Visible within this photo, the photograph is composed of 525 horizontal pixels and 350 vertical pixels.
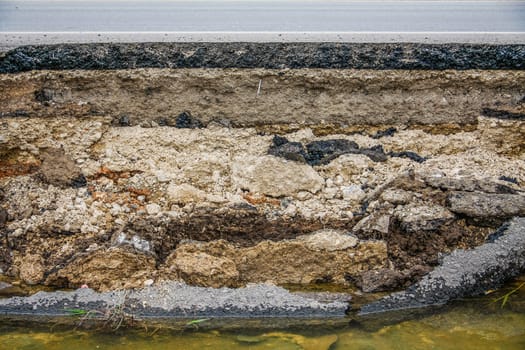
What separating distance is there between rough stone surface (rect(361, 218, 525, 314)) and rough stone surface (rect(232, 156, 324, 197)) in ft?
2.64

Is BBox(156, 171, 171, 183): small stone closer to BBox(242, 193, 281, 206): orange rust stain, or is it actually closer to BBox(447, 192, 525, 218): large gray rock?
BBox(242, 193, 281, 206): orange rust stain

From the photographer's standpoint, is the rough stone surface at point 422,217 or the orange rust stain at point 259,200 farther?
the orange rust stain at point 259,200

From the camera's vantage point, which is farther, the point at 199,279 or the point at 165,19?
the point at 165,19

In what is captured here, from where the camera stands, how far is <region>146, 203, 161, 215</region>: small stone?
2.96 meters

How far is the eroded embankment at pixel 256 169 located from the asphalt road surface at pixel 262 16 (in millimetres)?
515

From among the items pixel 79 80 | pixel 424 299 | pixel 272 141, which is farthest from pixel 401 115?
pixel 79 80

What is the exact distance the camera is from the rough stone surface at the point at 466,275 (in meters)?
2.60

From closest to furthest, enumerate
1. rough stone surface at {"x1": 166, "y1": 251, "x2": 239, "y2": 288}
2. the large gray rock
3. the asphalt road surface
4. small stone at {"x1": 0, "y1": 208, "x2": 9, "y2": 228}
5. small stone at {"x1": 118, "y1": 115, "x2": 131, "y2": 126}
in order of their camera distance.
→ rough stone surface at {"x1": 166, "y1": 251, "x2": 239, "y2": 288} < the large gray rock < small stone at {"x1": 0, "y1": 208, "x2": 9, "y2": 228} < small stone at {"x1": 118, "y1": 115, "x2": 131, "y2": 126} < the asphalt road surface

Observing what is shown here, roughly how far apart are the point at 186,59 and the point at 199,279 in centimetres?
130

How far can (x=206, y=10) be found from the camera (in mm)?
3869

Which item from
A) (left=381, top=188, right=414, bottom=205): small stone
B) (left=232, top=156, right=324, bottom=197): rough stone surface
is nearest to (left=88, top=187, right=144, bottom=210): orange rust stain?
(left=232, top=156, right=324, bottom=197): rough stone surface

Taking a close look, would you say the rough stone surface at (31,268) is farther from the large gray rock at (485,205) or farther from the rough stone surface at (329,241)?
the large gray rock at (485,205)

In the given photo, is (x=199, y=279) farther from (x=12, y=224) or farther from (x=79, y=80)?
(x=79, y=80)

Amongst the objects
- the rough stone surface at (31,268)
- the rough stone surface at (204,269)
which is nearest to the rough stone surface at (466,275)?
the rough stone surface at (204,269)
